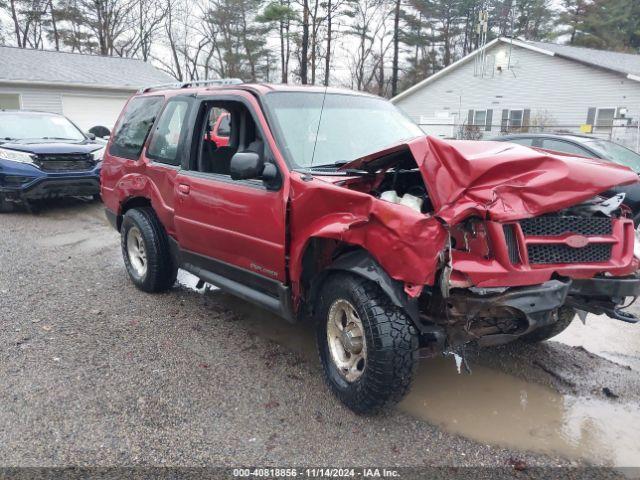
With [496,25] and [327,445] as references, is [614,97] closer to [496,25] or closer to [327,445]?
[496,25]

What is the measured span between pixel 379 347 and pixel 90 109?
22577 millimetres

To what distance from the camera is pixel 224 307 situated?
16.8 ft

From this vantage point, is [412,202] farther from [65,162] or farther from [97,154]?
[97,154]

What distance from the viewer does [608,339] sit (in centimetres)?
459

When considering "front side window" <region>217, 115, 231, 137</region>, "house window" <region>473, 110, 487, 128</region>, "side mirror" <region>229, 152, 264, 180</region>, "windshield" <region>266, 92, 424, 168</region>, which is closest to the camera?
"side mirror" <region>229, 152, 264, 180</region>

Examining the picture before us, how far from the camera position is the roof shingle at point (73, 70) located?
20859 mm

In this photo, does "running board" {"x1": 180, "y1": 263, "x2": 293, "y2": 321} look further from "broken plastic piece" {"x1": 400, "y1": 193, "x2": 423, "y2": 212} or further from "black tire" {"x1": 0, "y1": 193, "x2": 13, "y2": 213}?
"black tire" {"x1": 0, "y1": 193, "x2": 13, "y2": 213}

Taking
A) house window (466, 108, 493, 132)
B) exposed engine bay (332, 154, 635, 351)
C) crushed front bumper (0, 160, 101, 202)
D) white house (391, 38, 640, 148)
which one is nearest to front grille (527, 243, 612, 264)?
exposed engine bay (332, 154, 635, 351)

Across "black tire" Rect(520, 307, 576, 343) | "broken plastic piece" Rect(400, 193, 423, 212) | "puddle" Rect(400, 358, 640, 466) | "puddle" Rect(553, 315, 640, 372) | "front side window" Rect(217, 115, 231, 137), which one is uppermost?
"front side window" Rect(217, 115, 231, 137)

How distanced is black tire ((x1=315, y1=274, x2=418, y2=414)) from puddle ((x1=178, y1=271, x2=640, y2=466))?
40cm

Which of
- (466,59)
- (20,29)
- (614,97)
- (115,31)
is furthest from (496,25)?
(20,29)

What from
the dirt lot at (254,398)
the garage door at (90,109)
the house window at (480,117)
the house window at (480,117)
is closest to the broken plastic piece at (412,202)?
the dirt lot at (254,398)

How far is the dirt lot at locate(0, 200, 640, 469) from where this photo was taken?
9.56 feet

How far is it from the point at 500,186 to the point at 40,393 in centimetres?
316
